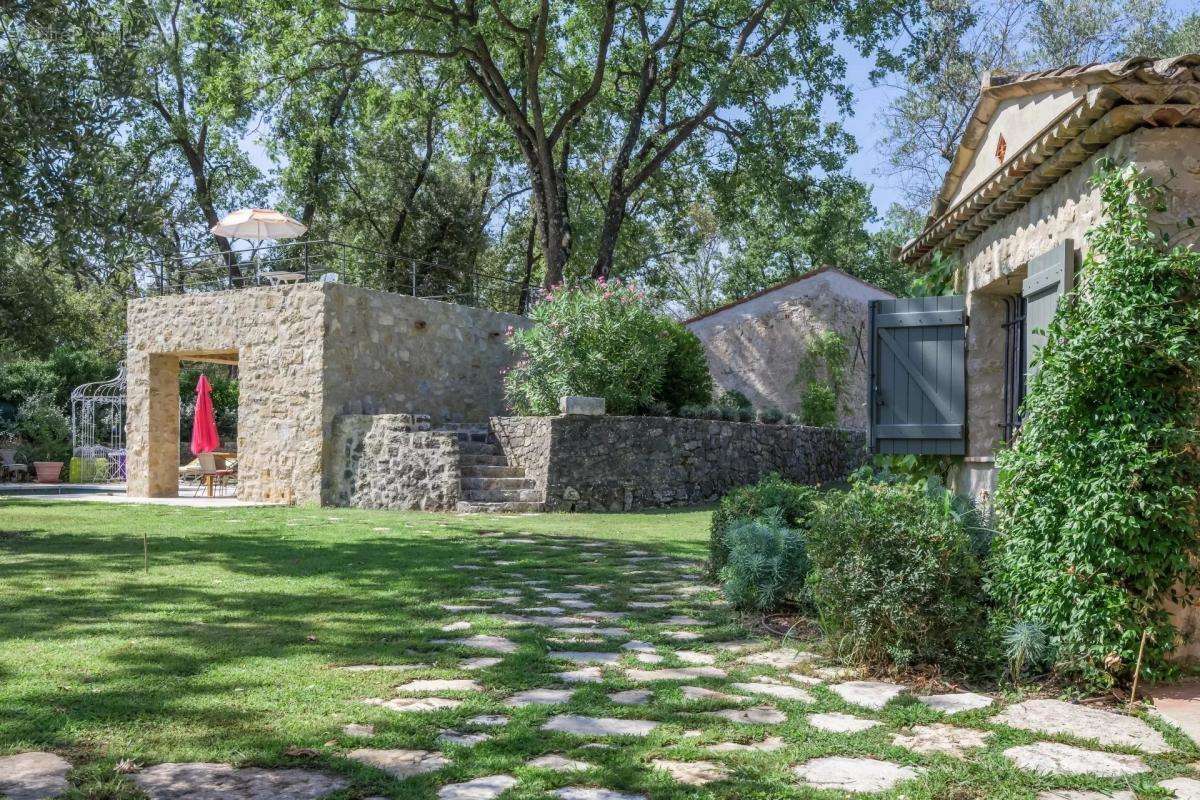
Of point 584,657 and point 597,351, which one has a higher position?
point 597,351

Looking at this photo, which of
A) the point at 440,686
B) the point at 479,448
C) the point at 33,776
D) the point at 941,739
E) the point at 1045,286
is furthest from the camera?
the point at 479,448

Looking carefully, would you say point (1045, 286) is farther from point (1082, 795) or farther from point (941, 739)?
point (1082, 795)

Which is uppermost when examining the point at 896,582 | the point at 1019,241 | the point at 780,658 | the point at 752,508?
the point at 1019,241

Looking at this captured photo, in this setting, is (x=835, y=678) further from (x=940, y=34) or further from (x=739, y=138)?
(x=940, y=34)

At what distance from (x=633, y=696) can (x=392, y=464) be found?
10285 mm

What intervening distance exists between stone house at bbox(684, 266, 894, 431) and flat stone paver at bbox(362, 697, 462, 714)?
17.8 m

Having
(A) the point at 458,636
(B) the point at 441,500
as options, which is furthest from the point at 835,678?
(B) the point at 441,500

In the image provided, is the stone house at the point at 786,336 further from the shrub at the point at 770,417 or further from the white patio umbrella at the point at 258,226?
the white patio umbrella at the point at 258,226

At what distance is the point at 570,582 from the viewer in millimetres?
6965

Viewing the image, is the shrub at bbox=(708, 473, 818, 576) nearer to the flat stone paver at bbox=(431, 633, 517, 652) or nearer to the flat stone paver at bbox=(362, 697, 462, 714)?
the flat stone paver at bbox=(431, 633, 517, 652)

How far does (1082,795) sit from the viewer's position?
288cm

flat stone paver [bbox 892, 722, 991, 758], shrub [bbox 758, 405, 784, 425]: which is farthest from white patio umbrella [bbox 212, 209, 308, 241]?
flat stone paver [bbox 892, 722, 991, 758]

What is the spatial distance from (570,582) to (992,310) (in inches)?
153

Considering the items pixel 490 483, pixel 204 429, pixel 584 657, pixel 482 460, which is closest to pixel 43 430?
pixel 204 429
